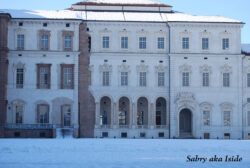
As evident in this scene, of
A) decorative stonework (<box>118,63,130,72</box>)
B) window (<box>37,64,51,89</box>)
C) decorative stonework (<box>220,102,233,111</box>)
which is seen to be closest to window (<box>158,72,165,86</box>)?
decorative stonework (<box>118,63,130,72</box>)

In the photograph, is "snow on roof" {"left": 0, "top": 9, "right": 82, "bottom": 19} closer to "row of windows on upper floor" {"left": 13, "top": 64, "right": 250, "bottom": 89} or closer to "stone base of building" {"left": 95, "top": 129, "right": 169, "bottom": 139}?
"row of windows on upper floor" {"left": 13, "top": 64, "right": 250, "bottom": 89}

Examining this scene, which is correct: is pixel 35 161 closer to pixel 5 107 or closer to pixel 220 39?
pixel 5 107

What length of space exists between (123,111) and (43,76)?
10.1 m

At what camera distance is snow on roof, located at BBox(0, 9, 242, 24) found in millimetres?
52031

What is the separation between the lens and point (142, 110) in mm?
54406

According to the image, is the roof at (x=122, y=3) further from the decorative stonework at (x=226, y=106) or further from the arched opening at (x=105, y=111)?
the decorative stonework at (x=226, y=106)

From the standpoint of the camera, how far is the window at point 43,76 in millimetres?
50812

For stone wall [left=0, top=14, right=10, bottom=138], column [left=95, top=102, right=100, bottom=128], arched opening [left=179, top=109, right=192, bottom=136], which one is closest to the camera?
stone wall [left=0, top=14, right=10, bottom=138]

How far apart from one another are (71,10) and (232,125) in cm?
2313

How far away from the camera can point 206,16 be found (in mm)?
55281

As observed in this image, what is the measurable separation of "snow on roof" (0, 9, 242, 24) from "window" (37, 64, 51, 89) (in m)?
5.52

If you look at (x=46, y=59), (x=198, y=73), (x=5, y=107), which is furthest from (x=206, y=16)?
(x=5, y=107)

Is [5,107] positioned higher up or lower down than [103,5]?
lower down

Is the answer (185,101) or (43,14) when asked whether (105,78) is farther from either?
(43,14)
